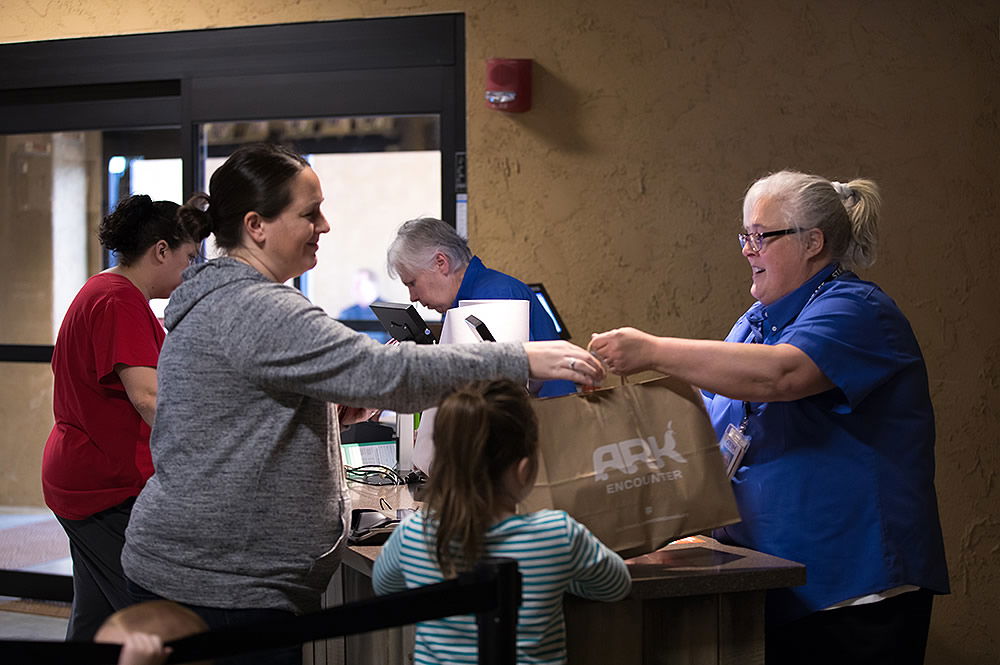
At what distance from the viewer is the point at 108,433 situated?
2701mm

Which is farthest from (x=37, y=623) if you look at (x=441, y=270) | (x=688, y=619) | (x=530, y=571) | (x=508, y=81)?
(x=530, y=571)

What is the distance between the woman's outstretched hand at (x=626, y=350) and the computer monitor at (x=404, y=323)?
42.7 inches

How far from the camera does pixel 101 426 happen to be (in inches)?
106

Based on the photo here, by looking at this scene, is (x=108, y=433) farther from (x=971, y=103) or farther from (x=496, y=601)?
(x=971, y=103)

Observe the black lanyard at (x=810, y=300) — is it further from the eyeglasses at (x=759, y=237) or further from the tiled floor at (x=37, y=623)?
the tiled floor at (x=37, y=623)

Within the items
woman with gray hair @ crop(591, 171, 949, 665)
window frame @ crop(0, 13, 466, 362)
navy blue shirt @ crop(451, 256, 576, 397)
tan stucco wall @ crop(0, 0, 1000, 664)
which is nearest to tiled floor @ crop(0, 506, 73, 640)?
window frame @ crop(0, 13, 466, 362)

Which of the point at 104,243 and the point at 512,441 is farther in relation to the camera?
the point at 104,243

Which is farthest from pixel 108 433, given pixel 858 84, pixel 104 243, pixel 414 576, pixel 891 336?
pixel 858 84

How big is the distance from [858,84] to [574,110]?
3.19 feet

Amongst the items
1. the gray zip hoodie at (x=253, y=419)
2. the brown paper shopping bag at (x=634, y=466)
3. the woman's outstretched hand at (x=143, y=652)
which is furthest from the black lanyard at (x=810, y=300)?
the woman's outstretched hand at (x=143, y=652)

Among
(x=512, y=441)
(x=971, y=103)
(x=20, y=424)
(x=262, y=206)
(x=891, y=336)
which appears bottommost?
(x=20, y=424)

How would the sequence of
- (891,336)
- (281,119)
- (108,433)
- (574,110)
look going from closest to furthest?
(891,336) < (108,433) < (574,110) < (281,119)

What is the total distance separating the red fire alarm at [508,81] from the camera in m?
3.72

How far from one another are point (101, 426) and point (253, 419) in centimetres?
133
